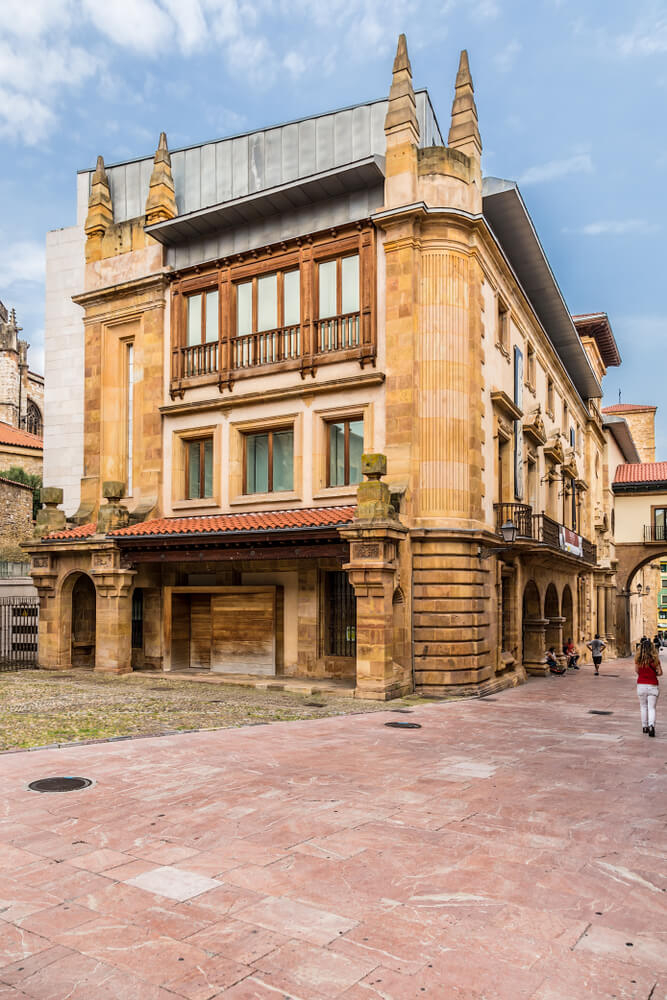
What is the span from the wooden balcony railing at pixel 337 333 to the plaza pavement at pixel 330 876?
37.6 ft

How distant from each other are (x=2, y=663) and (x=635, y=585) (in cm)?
4559

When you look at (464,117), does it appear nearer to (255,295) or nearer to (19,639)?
(255,295)

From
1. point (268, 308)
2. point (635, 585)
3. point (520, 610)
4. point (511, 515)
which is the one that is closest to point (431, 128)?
point (268, 308)

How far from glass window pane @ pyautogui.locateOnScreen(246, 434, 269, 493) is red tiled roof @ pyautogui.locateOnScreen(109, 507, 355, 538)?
3.40ft

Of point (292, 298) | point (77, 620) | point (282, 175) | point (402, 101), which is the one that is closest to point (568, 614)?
point (292, 298)

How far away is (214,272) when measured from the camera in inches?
846

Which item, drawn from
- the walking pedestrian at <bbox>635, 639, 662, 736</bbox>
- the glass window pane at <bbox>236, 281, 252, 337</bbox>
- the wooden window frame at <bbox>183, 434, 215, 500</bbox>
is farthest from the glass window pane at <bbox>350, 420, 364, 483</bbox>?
the walking pedestrian at <bbox>635, 639, 662, 736</bbox>

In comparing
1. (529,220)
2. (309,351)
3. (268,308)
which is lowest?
(309,351)

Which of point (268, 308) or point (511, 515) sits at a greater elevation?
point (268, 308)

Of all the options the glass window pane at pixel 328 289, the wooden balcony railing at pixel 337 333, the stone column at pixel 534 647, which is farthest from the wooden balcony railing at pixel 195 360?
the stone column at pixel 534 647

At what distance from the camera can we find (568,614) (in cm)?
3366

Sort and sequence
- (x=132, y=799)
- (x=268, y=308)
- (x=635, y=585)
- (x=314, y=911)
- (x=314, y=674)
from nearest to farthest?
(x=314, y=911), (x=132, y=799), (x=314, y=674), (x=268, y=308), (x=635, y=585)

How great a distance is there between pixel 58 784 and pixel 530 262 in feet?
69.3

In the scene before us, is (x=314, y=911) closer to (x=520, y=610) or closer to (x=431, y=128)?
(x=520, y=610)
